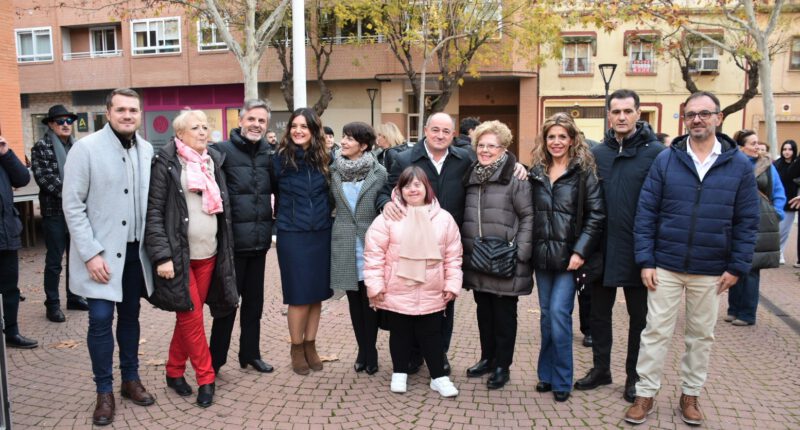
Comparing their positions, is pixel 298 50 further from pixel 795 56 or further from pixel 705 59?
pixel 795 56

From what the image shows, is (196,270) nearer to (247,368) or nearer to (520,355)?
(247,368)

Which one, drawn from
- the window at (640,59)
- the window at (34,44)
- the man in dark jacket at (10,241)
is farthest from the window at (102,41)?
the man in dark jacket at (10,241)

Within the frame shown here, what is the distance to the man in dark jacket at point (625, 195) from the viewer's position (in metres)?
4.33

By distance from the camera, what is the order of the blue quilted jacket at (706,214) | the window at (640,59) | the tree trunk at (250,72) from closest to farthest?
1. the blue quilted jacket at (706,214)
2. the tree trunk at (250,72)
3. the window at (640,59)

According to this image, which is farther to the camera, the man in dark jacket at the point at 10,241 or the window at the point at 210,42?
the window at the point at 210,42

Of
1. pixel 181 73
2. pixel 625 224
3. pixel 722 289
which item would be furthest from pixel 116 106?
pixel 181 73

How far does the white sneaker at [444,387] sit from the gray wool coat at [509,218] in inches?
29.4

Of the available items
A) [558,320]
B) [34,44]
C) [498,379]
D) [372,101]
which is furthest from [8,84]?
[34,44]

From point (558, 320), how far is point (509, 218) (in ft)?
2.69

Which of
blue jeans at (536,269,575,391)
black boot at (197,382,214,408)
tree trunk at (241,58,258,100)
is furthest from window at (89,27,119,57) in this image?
blue jeans at (536,269,575,391)

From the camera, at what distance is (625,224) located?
4332mm

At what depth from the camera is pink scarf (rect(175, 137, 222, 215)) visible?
4.24m

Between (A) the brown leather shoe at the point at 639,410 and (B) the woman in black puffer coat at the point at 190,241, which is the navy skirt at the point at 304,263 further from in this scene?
(A) the brown leather shoe at the point at 639,410

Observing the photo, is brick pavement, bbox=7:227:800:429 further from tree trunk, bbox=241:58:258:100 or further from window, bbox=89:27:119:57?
window, bbox=89:27:119:57
